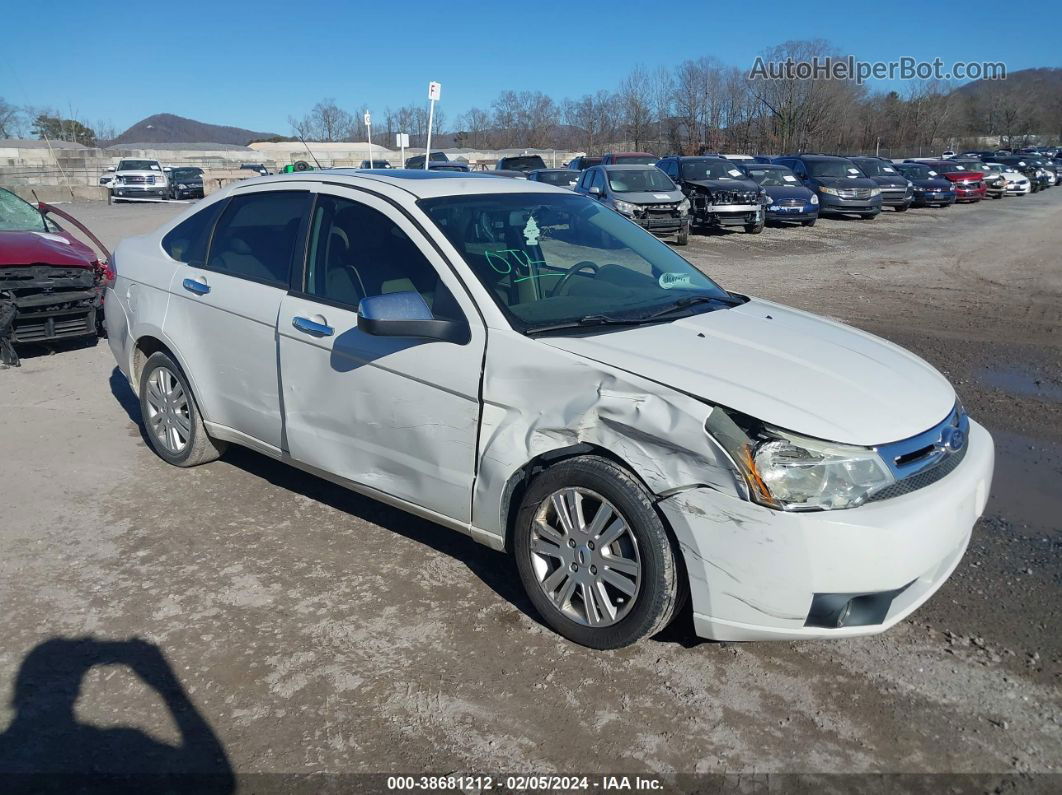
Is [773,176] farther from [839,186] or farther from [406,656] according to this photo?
[406,656]

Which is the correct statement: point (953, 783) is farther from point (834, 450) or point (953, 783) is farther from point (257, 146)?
point (257, 146)

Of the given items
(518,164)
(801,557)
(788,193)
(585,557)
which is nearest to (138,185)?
(518,164)

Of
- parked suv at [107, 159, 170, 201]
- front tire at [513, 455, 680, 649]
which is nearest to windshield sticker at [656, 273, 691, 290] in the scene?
front tire at [513, 455, 680, 649]

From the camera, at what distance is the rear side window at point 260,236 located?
4.47 m

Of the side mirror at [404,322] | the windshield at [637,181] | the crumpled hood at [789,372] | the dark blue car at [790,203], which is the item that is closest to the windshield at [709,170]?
the dark blue car at [790,203]

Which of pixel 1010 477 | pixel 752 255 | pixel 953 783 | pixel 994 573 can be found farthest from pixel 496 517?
pixel 752 255

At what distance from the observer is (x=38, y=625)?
3.61 meters

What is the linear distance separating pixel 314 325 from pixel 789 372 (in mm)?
2194

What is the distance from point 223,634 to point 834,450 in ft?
8.18

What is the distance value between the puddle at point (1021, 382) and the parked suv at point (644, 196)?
9.67 metres

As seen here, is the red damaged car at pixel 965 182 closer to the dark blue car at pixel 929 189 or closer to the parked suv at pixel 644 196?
the dark blue car at pixel 929 189

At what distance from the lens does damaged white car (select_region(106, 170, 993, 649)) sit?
9.70ft

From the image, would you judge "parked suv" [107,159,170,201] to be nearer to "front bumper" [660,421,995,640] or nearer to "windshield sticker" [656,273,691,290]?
"windshield sticker" [656,273,691,290]

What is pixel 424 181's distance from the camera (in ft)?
14.5
